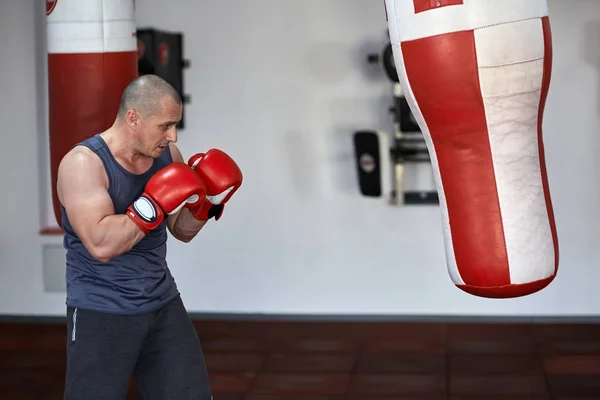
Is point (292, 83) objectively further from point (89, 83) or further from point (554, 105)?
point (89, 83)

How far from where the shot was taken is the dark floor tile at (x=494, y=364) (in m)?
4.41

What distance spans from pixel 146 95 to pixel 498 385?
2.33 m

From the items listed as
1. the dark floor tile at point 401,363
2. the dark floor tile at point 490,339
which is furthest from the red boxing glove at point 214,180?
the dark floor tile at point 490,339

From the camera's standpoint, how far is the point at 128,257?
2.64m

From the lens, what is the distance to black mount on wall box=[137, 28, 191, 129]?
497cm

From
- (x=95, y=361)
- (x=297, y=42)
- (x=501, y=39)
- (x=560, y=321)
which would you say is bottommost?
(x=560, y=321)

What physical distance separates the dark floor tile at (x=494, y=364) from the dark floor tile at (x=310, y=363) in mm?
488

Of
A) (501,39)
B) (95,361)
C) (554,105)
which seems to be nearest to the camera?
→ (501,39)

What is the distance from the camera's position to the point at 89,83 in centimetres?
330

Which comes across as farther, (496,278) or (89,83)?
(89,83)

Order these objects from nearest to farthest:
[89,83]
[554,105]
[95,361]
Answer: [95,361]
[89,83]
[554,105]

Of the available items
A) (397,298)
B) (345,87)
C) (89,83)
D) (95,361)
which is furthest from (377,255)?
(95,361)

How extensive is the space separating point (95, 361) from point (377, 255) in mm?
2950

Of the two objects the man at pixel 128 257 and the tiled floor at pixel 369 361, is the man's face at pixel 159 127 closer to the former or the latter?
the man at pixel 128 257
